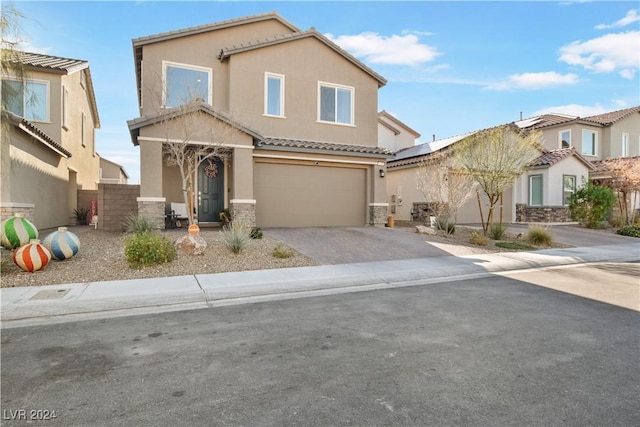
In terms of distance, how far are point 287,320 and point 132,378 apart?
2345 millimetres

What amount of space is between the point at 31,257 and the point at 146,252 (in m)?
2.12

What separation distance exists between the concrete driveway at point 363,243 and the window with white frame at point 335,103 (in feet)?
16.5

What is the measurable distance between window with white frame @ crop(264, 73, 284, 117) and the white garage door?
7.33ft


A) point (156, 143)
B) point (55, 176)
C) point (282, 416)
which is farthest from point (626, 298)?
point (55, 176)

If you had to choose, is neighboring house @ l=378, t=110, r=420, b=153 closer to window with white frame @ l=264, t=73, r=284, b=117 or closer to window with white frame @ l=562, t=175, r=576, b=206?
window with white frame @ l=562, t=175, r=576, b=206

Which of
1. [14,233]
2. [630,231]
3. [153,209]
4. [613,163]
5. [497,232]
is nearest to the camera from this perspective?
[14,233]

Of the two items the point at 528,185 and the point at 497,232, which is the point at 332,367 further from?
the point at 528,185

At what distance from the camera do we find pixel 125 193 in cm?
1386

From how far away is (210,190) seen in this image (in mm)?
15141

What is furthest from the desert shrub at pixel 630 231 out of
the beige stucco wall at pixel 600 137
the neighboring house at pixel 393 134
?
the neighboring house at pixel 393 134

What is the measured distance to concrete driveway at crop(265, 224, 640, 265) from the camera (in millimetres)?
10828

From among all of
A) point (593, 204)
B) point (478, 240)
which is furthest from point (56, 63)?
point (593, 204)

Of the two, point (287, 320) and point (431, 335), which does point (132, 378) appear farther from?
point (431, 335)

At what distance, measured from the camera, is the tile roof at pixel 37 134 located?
10859 millimetres
